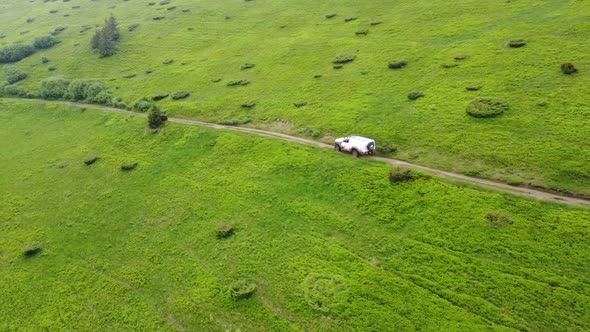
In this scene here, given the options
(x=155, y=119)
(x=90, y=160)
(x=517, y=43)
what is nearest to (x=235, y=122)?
(x=155, y=119)

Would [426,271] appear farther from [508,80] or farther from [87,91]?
[87,91]

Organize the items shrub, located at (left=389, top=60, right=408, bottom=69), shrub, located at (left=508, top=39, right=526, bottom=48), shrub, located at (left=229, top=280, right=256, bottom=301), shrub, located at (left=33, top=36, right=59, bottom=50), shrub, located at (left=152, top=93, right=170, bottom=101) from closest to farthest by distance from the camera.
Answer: shrub, located at (left=229, top=280, right=256, bottom=301)
shrub, located at (left=508, top=39, right=526, bottom=48)
shrub, located at (left=389, top=60, right=408, bottom=69)
shrub, located at (left=152, top=93, right=170, bottom=101)
shrub, located at (left=33, top=36, right=59, bottom=50)

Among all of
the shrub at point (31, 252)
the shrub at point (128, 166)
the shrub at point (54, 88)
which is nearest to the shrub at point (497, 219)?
the shrub at point (128, 166)

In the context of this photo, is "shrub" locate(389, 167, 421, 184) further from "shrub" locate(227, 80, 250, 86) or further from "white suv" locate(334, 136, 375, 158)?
"shrub" locate(227, 80, 250, 86)

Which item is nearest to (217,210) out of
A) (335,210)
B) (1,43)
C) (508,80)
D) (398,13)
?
(335,210)

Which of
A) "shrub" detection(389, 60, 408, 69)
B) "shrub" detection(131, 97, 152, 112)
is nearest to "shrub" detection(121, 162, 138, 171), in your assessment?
"shrub" detection(131, 97, 152, 112)
